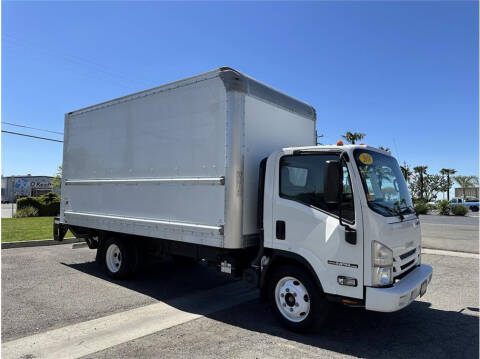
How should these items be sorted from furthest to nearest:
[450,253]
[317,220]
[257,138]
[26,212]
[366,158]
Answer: [26,212] < [450,253] < [257,138] < [366,158] < [317,220]

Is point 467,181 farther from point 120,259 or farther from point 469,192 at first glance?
point 120,259

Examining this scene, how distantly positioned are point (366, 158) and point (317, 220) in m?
0.99

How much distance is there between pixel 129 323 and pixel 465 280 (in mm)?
6748

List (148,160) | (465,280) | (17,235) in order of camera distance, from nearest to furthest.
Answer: (148,160), (465,280), (17,235)

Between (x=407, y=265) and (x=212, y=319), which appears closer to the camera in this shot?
(x=407, y=265)

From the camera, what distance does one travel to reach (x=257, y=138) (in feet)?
16.5

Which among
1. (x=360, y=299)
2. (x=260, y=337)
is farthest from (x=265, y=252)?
(x=360, y=299)

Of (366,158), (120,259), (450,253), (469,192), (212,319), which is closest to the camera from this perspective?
(366,158)

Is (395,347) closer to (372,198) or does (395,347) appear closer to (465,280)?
(372,198)

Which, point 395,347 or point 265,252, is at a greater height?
point 265,252

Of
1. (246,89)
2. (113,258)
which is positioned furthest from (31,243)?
(246,89)

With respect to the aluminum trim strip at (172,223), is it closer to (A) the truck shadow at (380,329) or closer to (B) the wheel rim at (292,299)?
(B) the wheel rim at (292,299)

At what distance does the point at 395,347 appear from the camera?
404cm

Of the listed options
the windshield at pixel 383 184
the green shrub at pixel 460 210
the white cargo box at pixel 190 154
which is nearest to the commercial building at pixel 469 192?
the green shrub at pixel 460 210
